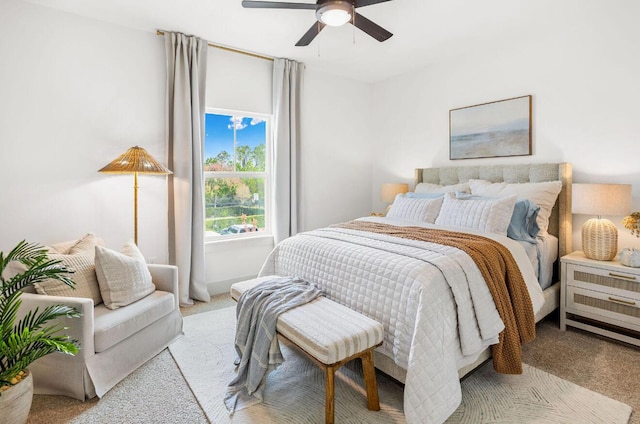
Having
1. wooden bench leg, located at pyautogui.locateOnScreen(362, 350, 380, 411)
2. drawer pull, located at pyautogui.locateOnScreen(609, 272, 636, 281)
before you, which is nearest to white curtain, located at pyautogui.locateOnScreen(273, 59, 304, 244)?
wooden bench leg, located at pyautogui.locateOnScreen(362, 350, 380, 411)

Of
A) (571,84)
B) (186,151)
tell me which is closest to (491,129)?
(571,84)

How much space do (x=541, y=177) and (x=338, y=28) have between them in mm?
2392

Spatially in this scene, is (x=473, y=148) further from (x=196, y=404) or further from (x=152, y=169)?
(x=196, y=404)

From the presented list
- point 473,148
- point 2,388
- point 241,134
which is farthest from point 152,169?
point 473,148

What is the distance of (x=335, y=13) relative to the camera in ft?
7.25

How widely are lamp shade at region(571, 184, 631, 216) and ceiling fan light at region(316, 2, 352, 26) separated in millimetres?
2260

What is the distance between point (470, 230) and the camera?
2.68 metres

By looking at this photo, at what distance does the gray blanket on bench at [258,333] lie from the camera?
1.94 metres

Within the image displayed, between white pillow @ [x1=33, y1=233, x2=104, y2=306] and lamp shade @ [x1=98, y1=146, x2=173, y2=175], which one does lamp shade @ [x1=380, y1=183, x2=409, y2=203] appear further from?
white pillow @ [x1=33, y1=233, x2=104, y2=306]

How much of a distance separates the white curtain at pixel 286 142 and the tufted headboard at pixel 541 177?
6.03 ft

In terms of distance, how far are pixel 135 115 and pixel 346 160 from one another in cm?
269

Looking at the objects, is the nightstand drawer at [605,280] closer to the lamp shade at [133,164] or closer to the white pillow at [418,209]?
the white pillow at [418,209]

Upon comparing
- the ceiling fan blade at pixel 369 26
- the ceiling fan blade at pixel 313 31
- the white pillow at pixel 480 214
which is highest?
the ceiling fan blade at pixel 313 31

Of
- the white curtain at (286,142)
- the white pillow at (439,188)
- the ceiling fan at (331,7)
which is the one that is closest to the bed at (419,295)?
the white pillow at (439,188)
